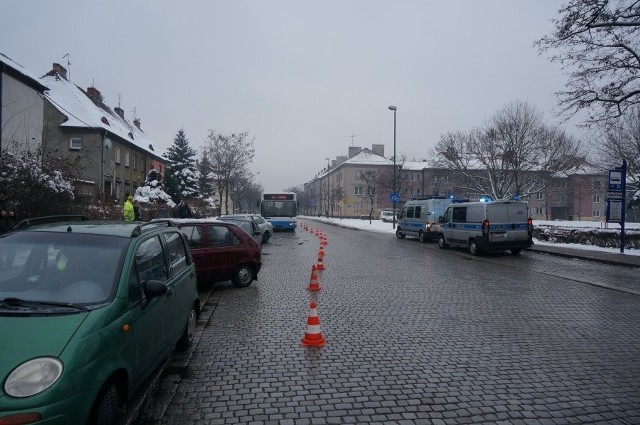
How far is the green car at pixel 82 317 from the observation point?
2924 mm

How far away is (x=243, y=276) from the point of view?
428 inches

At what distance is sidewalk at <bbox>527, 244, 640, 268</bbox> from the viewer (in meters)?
15.6

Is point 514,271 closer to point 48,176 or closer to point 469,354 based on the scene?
point 469,354

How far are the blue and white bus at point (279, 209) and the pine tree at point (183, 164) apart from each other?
59.6ft

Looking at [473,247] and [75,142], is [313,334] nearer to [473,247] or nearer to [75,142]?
[473,247]

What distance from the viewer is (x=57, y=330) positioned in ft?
10.5

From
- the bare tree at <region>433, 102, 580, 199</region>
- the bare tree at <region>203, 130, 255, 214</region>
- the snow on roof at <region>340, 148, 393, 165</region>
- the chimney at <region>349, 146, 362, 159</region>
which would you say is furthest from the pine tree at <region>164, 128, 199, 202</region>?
the chimney at <region>349, 146, 362, 159</region>

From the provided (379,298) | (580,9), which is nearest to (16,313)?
(379,298)

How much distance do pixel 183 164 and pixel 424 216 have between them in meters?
34.4

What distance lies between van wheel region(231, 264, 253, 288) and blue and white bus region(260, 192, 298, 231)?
24.7 metres

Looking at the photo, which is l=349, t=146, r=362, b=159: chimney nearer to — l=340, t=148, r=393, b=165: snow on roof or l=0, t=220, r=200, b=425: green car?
l=340, t=148, r=393, b=165: snow on roof

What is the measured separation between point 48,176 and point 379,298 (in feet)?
31.2

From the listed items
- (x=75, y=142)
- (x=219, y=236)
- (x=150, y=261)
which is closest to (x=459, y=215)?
(x=219, y=236)

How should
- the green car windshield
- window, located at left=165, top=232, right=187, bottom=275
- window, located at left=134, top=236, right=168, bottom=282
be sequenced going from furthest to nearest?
window, located at left=165, top=232, right=187, bottom=275, window, located at left=134, top=236, right=168, bottom=282, the green car windshield
